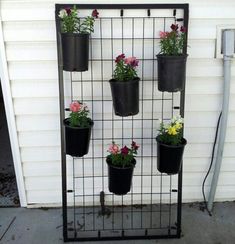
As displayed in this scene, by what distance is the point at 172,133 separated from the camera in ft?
7.23

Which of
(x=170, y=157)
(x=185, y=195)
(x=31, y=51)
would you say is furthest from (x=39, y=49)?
(x=185, y=195)

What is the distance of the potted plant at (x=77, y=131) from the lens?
7.16 feet

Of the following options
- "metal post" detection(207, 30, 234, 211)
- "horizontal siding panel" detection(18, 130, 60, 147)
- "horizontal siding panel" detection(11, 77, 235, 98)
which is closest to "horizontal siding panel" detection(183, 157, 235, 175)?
"metal post" detection(207, 30, 234, 211)

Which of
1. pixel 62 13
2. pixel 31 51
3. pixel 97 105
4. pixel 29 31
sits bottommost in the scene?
pixel 97 105

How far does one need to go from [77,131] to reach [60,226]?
0.81 m

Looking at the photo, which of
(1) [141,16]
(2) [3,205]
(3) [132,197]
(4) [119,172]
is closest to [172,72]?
(1) [141,16]

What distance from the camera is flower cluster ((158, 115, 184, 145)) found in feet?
7.25

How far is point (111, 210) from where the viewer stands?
272cm

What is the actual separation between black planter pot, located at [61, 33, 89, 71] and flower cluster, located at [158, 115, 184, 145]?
2.15 ft

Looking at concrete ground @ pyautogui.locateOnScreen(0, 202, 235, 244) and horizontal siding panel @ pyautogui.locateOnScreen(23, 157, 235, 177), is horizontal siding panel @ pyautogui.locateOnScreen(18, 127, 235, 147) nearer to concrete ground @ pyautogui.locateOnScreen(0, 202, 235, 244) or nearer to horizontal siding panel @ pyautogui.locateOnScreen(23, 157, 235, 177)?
horizontal siding panel @ pyautogui.locateOnScreen(23, 157, 235, 177)

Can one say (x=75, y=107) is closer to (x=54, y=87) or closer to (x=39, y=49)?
(x=54, y=87)

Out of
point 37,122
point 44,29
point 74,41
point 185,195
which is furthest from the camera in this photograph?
point 185,195

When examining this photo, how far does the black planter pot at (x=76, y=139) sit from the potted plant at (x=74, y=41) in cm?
37

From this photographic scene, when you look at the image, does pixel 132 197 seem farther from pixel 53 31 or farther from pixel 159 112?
pixel 53 31
